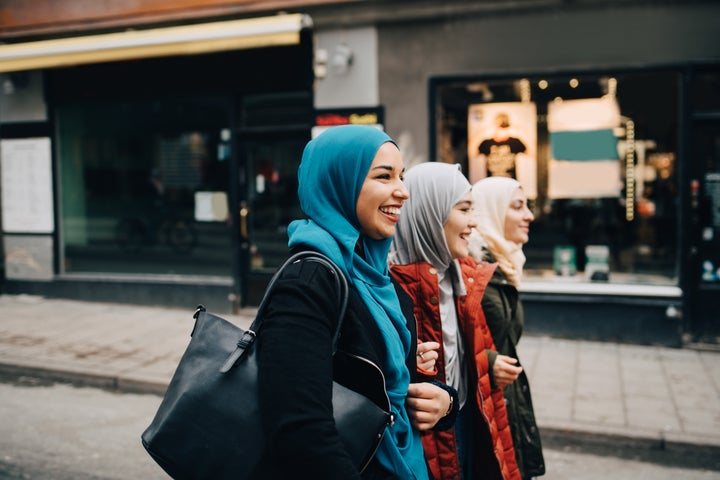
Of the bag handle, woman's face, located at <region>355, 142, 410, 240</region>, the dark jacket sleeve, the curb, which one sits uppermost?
woman's face, located at <region>355, 142, 410, 240</region>

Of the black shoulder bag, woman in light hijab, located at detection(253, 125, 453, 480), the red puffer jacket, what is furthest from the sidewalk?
the black shoulder bag

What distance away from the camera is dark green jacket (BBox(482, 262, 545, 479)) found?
3338mm

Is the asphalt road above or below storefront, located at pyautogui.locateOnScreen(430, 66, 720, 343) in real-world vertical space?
below

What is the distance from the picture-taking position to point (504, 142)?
30.1 feet

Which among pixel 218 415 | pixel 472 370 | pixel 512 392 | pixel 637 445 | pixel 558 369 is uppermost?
pixel 218 415

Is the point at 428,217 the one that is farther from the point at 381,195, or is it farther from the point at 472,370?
the point at 381,195

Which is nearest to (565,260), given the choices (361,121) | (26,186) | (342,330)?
(361,121)

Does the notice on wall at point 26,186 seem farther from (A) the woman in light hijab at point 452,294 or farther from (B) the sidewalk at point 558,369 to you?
(A) the woman in light hijab at point 452,294

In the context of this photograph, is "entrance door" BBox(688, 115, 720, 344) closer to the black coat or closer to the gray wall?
the gray wall

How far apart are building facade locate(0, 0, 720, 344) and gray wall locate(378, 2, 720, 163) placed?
2cm

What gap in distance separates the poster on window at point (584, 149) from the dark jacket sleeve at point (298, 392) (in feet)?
25.8

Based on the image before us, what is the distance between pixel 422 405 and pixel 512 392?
4.96ft

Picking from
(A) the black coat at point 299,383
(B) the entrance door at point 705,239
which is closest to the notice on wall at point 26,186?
(B) the entrance door at point 705,239

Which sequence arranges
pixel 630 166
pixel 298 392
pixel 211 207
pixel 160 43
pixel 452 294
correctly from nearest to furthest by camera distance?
pixel 298 392
pixel 452 294
pixel 630 166
pixel 160 43
pixel 211 207
